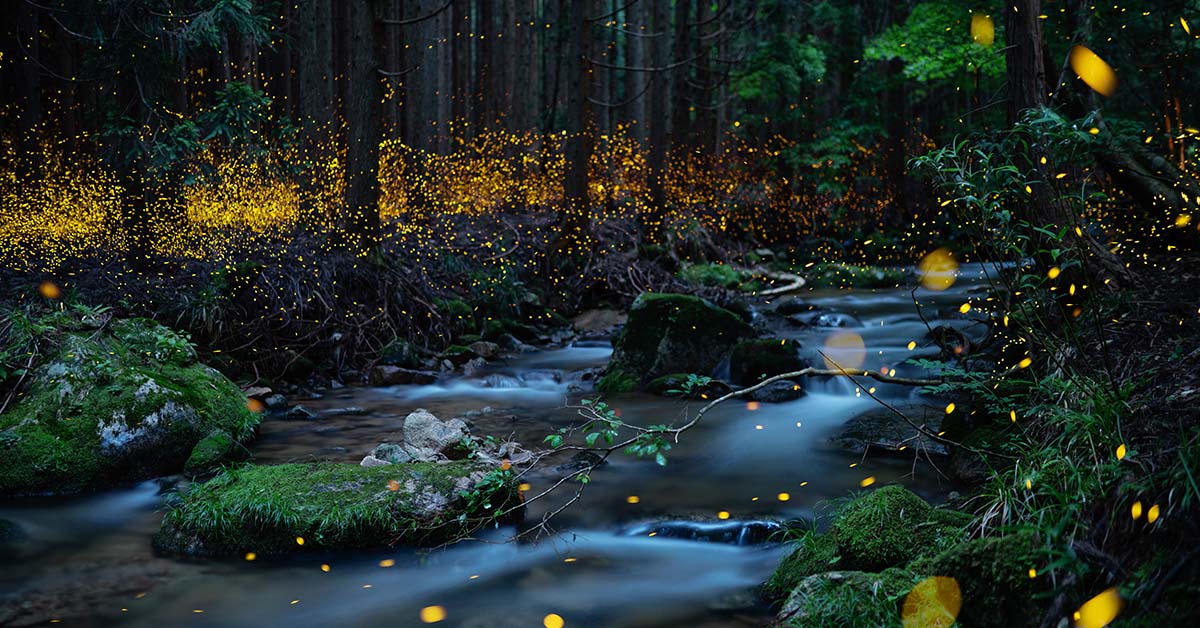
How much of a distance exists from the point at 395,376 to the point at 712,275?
715 cm

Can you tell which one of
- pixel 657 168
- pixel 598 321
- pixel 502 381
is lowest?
pixel 502 381

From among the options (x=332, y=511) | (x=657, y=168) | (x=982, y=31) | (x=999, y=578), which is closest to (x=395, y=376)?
(x=332, y=511)

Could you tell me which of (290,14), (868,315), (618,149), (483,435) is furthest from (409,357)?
(290,14)

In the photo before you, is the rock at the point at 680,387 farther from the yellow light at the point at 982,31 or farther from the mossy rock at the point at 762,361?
the yellow light at the point at 982,31

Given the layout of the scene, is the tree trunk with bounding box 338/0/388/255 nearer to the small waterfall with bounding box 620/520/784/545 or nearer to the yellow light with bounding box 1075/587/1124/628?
the small waterfall with bounding box 620/520/784/545

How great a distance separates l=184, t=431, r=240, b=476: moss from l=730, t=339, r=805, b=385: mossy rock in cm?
531

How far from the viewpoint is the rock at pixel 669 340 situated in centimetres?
1049

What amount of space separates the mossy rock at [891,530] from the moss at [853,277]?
12811 millimetres

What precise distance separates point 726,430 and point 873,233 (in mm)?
13877

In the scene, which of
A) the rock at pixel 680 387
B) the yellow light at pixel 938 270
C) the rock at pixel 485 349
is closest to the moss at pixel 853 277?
the yellow light at pixel 938 270

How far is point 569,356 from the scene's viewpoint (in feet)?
40.4

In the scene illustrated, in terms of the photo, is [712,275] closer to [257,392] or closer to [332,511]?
[257,392]

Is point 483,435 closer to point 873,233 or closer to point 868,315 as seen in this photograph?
point 868,315

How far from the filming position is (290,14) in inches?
816
